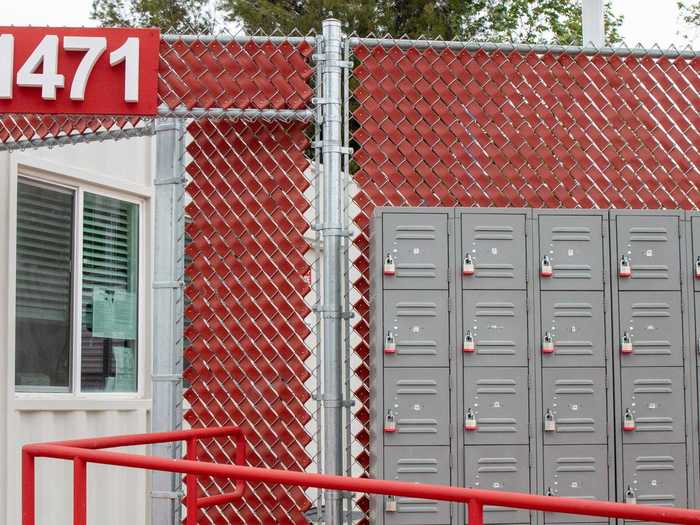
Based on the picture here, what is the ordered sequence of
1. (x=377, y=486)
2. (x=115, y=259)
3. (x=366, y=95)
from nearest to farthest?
(x=377, y=486)
(x=366, y=95)
(x=115, y=259)

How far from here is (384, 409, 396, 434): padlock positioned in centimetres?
613

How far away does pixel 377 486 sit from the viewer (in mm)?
4211

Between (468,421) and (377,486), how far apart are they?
2054 millimetres

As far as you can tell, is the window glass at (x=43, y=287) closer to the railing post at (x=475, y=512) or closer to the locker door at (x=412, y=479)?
the locker door at (x=412, y=479)

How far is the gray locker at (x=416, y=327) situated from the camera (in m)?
6.18

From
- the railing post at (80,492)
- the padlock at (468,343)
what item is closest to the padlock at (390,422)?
the padlock at (468,343)

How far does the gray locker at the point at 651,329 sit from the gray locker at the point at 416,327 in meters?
1.00

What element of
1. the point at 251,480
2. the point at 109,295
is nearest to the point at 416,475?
the point at 251,480

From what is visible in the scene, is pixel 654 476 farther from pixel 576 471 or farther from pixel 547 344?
pixel 547 344

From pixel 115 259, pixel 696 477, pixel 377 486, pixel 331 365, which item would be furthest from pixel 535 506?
pixel 115 259

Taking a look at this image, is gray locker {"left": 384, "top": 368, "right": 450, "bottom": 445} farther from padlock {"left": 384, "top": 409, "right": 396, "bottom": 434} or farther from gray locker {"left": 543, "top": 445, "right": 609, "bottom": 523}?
gray locker {"left": 543, "top": 445, "right": 609, "bottom": 523}

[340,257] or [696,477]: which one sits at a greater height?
[340,257]

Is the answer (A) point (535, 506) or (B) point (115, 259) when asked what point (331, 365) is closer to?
(A) point (535, 506)

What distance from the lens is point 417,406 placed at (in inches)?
243
